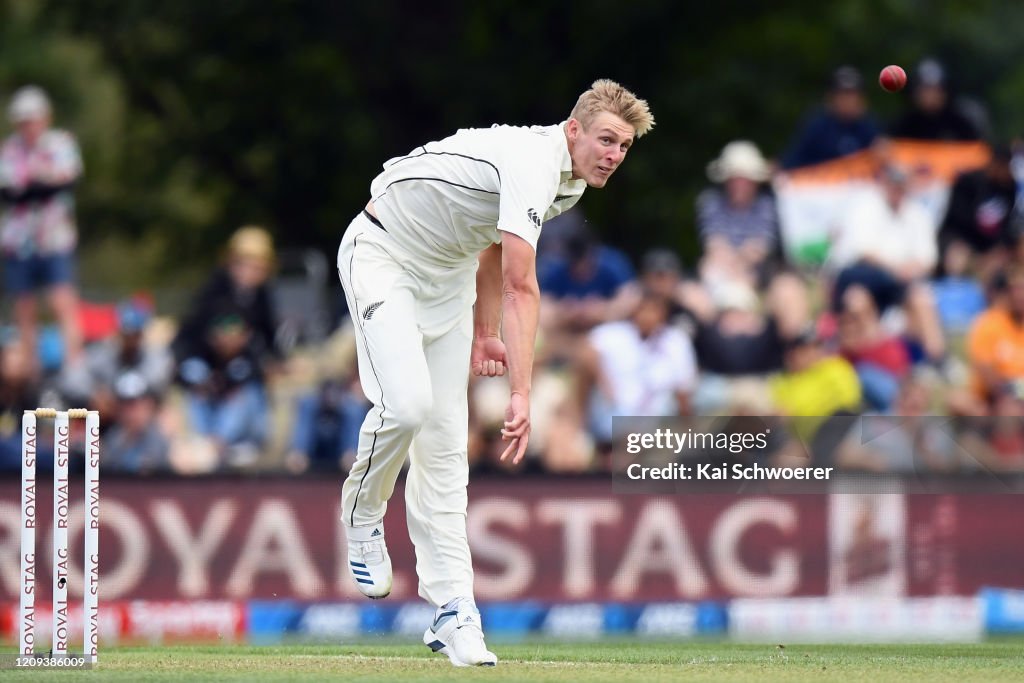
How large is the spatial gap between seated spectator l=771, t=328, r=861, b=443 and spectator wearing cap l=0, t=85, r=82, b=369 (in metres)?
5.89

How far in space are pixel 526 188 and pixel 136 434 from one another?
660 centimetres

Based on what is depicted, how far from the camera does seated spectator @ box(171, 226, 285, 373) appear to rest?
13.9m

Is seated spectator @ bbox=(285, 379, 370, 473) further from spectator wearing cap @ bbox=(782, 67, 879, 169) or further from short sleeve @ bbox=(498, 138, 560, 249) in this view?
short sleeve @ bbox=(498, 138, 560, 249)

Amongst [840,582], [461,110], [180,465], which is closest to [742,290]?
[840,582]

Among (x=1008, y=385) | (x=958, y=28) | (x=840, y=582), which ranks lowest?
(x=840, y=582)

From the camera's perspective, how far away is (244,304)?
46.3 ft

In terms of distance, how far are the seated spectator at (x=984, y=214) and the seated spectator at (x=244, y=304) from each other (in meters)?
5.40

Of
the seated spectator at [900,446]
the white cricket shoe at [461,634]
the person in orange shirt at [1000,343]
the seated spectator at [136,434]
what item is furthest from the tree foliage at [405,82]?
the white cricket shoe at [461,634]

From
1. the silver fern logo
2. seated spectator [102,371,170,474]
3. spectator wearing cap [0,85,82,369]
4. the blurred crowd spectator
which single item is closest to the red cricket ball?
the blurred crowd spectator

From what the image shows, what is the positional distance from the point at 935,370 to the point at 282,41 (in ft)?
41.5

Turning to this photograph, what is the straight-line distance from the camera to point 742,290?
46.0 feet

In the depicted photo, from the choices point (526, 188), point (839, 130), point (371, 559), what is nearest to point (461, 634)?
point (371, 559)

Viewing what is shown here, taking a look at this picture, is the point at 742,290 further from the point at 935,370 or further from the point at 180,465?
the point at 180,465

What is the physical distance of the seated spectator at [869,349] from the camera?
12.8 m
